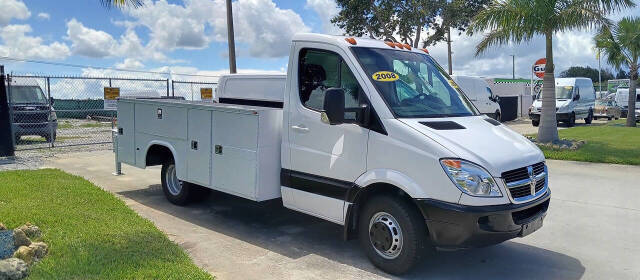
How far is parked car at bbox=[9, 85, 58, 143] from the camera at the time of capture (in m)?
14.1

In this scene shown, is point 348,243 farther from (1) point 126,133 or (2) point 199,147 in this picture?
(1) point 126,133

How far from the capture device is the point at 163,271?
458 cm

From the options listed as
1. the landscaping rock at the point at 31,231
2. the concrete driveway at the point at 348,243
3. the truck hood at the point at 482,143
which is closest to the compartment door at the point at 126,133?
the concrete driveway at the point at 348,243

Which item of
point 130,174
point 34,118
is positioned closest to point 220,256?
point 130,174

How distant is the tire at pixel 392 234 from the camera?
471cm

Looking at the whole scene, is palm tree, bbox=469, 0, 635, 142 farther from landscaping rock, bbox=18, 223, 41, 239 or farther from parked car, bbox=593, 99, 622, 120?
parked car, bbox=593, 99, 622, 120

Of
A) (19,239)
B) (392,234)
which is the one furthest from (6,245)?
(392,234)

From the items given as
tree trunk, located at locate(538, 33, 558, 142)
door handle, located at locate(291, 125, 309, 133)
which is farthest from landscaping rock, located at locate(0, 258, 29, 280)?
tree trunk, located at locate(538, 33, 558, 142)

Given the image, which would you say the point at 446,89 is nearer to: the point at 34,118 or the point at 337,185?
the point at 337,185

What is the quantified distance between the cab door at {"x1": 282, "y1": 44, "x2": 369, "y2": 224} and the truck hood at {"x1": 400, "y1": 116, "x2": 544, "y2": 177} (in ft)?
2.09

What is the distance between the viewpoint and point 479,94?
2342cm

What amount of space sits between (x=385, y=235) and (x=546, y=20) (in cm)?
1150

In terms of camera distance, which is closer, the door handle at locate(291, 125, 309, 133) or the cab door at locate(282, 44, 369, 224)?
the cab door at locate(282, 44, 369, 224)

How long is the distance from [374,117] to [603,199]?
538 cm
